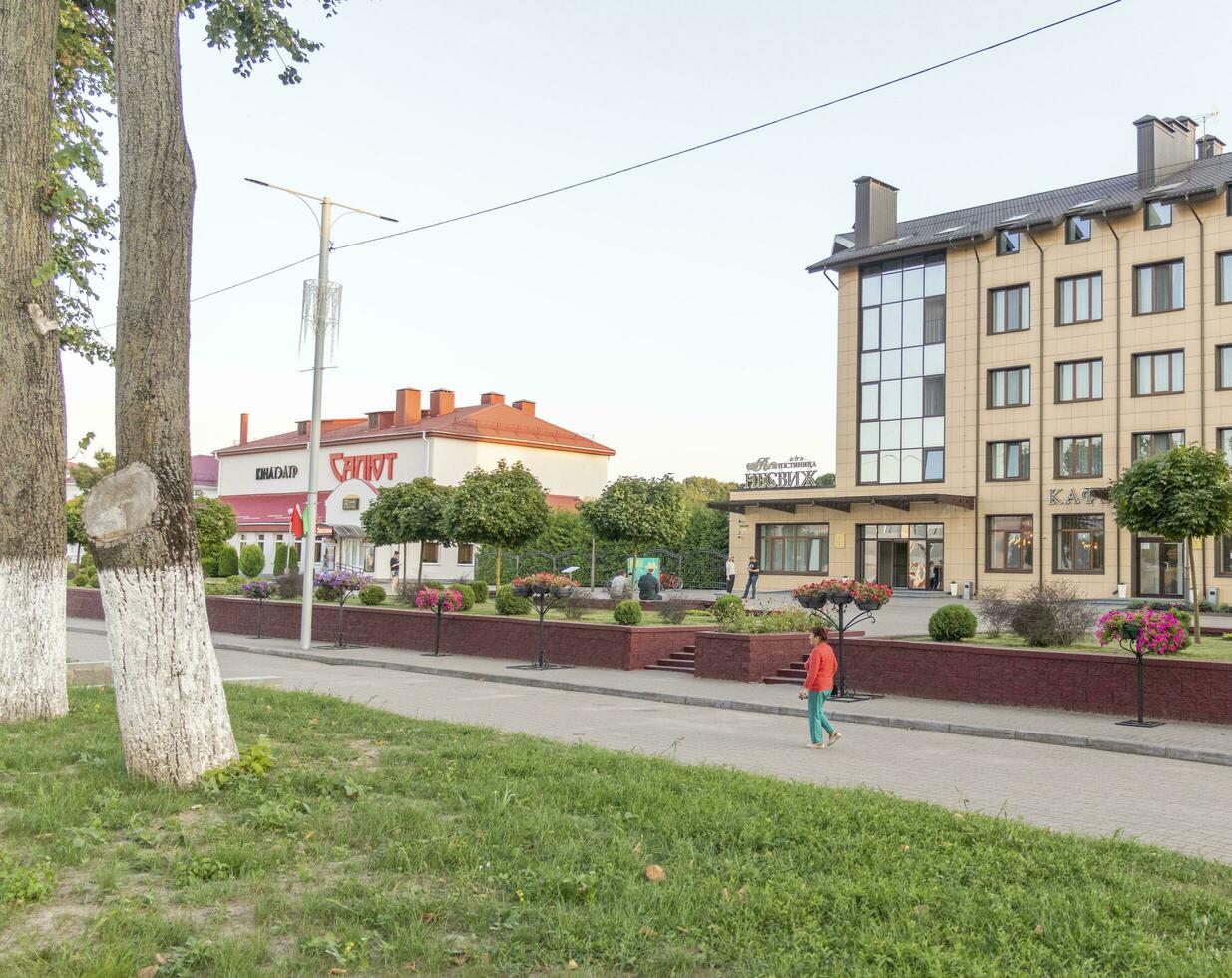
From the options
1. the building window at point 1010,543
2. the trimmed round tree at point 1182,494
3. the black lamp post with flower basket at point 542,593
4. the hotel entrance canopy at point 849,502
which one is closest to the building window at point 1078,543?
the building window at point 1010,543

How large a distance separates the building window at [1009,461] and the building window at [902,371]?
2.04 m

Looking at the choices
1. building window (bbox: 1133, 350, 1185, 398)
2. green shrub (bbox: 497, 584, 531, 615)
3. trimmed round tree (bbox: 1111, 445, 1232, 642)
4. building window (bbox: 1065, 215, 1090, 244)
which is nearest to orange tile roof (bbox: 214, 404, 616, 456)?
building window (bbox: 1065, 215, 1090, 244)

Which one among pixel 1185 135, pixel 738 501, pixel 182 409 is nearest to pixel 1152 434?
pixel 1185 135

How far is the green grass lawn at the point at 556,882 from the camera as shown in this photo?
4.46 meters

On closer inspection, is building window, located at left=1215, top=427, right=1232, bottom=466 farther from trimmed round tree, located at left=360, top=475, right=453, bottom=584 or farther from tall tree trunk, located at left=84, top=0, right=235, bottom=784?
tall tree trunk, located at left=84, top=0, right=235, bottom=784

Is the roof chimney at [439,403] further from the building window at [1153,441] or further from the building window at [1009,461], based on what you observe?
the building window at [1153,441]

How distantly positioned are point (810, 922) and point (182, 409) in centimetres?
512

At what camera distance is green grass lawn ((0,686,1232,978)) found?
4457mm

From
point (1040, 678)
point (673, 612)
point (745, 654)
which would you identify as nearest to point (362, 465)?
point (673, 612)

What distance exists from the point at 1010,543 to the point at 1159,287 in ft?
34.7

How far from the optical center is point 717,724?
45.5ft

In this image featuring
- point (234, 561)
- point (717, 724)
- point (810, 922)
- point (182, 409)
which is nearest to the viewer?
point (810, 922)

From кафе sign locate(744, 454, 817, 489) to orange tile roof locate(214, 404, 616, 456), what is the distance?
17251 mm

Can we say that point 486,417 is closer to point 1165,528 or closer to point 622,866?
point 1165,528
